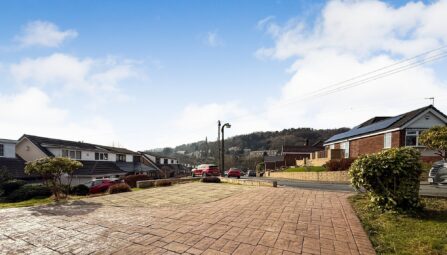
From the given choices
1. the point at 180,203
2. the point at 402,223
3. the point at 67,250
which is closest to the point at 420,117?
the point at 402,223

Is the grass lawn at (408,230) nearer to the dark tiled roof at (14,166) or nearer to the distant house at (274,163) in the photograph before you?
the dark tiled roof at (14,166)

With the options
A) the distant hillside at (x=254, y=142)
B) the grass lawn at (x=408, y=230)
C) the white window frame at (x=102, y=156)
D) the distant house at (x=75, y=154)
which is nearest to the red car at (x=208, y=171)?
the distant house at (x=75, y=154)

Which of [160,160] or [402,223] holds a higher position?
[402,223]

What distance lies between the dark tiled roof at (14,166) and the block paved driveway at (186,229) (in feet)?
63.4

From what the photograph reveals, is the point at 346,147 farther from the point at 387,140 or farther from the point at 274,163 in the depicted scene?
the point at 274,163

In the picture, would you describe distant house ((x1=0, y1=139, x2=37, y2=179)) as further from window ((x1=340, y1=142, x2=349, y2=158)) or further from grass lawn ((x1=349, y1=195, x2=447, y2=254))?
window ((x1=340, y1=142, x2=349, y2=158))

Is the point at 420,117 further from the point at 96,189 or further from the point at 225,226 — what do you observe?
Result: the point at 96,189

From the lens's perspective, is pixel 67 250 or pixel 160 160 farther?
pixel 160 160

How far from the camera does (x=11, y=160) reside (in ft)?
85.4

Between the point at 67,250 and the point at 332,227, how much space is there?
5724 mm

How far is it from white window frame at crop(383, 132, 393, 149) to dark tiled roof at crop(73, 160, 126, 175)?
31.6 m

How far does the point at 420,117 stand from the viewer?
24219mm

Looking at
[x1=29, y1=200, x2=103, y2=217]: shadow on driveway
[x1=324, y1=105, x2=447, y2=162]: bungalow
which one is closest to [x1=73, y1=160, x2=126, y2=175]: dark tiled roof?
[x1=29, y1=200, x2=103, y2=217]: shadow on driveway

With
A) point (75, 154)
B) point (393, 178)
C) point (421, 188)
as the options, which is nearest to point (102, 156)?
point (75, 154)
